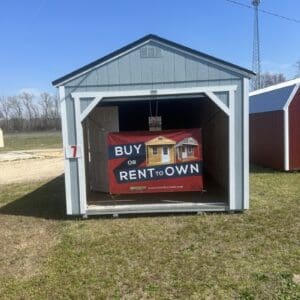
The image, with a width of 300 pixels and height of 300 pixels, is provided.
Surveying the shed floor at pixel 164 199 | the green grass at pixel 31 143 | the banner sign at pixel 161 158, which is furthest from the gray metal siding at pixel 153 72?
the green grass at pixel 31 143

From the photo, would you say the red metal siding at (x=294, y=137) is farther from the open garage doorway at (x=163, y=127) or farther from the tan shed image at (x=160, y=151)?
the tan shed image at (x=160, y=151)

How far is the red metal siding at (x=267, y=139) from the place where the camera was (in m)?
14.1

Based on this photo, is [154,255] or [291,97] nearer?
[154,255]

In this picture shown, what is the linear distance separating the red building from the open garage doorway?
9.15 ft

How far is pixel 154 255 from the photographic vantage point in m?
5.80

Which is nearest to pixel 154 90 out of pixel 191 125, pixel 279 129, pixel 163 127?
pixel 191 125

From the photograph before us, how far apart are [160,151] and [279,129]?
7174 mm

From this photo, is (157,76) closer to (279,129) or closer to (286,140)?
(286,140)

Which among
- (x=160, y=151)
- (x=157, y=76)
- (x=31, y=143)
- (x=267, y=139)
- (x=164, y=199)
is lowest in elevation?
(x=31, y=143)

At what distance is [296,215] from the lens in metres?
7.70

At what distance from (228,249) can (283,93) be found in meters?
9.80

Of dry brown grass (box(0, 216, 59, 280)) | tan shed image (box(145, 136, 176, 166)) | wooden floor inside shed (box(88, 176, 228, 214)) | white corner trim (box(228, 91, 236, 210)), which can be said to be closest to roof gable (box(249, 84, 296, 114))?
wooden floor inside shed (box(88, 176, 228, 214))

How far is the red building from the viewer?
45.0ft

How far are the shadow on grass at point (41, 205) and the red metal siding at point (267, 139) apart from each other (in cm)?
723
